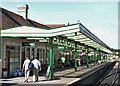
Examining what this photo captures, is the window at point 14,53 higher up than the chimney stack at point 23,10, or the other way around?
the chimney stack at point 23,10

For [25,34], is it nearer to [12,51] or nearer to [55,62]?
[12,51]

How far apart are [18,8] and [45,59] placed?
10.4m

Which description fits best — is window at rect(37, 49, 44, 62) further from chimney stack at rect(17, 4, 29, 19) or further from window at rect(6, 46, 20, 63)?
chimney stack at rect(17, 4, 29, 19)

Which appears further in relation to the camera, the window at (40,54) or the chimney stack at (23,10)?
the chimney stack at (23,10)

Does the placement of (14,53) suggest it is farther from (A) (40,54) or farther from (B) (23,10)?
(B) (23,10)

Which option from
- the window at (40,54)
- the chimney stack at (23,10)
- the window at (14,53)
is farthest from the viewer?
the chimney stack at (23,10)

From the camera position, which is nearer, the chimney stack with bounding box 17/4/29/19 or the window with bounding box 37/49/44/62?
the window with bounding box 37/49/44/62

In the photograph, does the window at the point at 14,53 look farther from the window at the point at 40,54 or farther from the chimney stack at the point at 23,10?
the chimney stack at the point at 23,10

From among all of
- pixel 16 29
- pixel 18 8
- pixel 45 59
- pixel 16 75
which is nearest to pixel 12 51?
pixel 16 75

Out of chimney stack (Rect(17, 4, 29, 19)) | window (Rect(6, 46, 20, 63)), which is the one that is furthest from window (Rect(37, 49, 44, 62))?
chimney stack (Rect(17, 4, 29, 19))

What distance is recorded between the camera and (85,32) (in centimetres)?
1559

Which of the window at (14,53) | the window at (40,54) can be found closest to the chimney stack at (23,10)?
the window at (40,54)

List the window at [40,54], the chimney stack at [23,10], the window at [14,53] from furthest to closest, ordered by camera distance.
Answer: the chimney stack at [23,10], the window at [40,54], the window at [14,53]

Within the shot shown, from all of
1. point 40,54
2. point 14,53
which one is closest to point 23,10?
point 40,54
